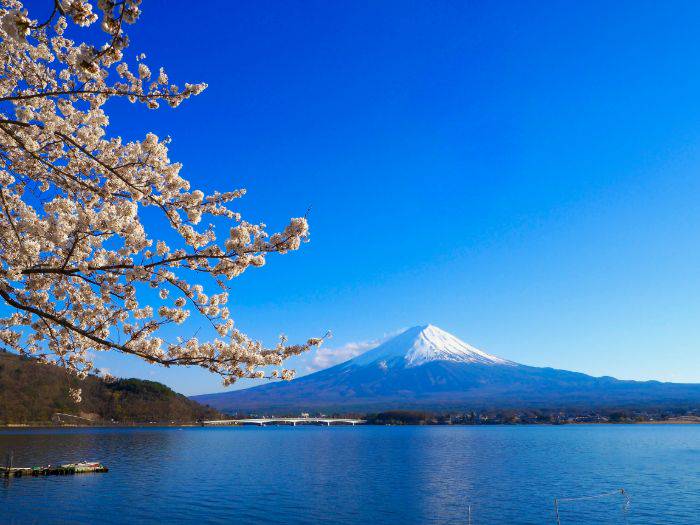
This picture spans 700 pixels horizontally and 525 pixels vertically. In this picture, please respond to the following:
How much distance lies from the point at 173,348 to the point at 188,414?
141 m

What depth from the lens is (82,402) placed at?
10281cm

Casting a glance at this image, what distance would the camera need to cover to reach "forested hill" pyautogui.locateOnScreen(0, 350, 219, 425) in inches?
3745

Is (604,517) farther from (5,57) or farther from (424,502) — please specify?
(5,57)

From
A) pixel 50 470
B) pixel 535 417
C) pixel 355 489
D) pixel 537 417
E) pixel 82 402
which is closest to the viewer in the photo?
pixel 355 489

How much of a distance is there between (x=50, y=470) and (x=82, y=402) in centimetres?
7124

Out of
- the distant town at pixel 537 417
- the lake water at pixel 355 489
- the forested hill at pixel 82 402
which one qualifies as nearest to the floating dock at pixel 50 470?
the lake water at pixel 355 489

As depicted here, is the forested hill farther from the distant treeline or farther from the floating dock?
the distant treeline

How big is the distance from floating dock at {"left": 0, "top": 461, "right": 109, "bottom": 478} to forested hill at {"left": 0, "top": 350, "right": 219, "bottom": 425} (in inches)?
1506

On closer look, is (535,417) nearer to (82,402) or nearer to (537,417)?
(537,417)

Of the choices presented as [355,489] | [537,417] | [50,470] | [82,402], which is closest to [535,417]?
[537,417]

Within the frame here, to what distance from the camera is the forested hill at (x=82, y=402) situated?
95125mm

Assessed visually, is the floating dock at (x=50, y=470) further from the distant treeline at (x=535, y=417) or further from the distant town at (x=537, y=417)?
the distant treeline at (x=535, y=417)

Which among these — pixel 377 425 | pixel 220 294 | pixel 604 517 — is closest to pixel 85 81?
pixel 220 294

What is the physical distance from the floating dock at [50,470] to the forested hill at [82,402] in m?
38.2
